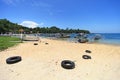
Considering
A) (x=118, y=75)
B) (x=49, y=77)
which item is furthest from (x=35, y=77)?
(x=118, y=75)

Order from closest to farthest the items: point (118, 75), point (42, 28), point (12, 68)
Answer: point (118, 75), point (12, 68), point (42, 28)

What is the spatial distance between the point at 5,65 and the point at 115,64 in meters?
7.31

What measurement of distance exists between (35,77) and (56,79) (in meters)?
1.14

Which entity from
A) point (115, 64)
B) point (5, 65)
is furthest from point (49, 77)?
point (115, 64)

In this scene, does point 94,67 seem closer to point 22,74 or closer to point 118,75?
point 118,75

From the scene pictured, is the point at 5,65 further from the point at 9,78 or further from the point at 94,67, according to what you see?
the point at 94,67

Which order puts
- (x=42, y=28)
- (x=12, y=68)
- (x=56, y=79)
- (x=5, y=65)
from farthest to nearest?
(x=42, y=28) → (x=5, y=65) → (x=12, y=68) → (x=56, y=79)

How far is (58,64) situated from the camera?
10461mm

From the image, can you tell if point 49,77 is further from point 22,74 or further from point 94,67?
point 94,67

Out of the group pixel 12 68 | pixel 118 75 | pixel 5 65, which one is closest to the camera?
pixel 118 75

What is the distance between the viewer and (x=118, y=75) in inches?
343

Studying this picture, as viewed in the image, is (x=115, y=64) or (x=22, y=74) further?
(x=115, y=64)

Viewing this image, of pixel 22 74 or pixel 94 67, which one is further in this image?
pixel 94 67

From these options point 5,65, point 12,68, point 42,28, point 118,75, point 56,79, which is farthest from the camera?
point 42,28
